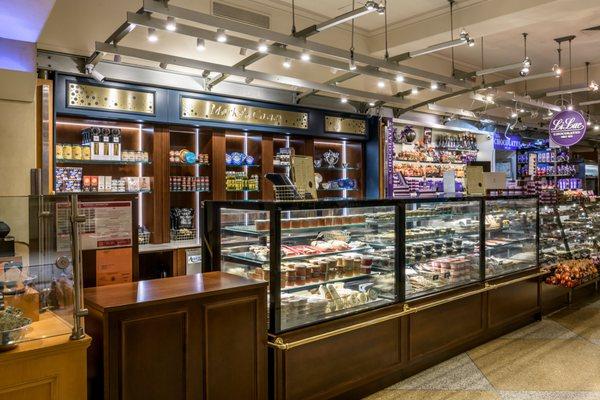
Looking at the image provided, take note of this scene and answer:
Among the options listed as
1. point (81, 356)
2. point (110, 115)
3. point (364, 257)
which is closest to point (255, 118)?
point (110, 115)

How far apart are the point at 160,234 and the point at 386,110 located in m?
4.11

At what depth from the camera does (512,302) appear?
5352 millimetres

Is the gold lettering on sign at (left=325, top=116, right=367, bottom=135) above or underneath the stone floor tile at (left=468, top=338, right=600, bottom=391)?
above

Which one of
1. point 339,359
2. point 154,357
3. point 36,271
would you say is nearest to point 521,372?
point 339,359

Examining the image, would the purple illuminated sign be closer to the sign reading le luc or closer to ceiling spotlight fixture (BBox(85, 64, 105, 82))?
the sign reading le luc

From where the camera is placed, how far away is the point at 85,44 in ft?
16.3

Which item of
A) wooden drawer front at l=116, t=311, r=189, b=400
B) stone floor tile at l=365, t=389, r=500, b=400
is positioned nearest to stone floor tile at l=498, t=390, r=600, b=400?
stone floor tile at l=365, t=389, r=500, b=400

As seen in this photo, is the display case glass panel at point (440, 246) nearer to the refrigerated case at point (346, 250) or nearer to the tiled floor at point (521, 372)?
the refrigerated case at point (346, 250)

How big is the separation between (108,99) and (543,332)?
17.4 feet

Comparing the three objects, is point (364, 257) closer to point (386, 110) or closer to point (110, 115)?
point (110, 115)

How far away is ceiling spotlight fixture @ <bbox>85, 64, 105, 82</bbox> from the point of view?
4.78 meters

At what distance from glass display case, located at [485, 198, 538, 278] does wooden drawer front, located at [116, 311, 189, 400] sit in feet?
12.2

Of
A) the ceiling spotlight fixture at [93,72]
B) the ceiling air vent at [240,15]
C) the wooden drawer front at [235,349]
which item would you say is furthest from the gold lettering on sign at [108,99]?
the wooden drawer front at [235,349]

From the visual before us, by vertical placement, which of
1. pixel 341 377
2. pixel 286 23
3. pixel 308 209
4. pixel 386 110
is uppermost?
pixel 286 23
